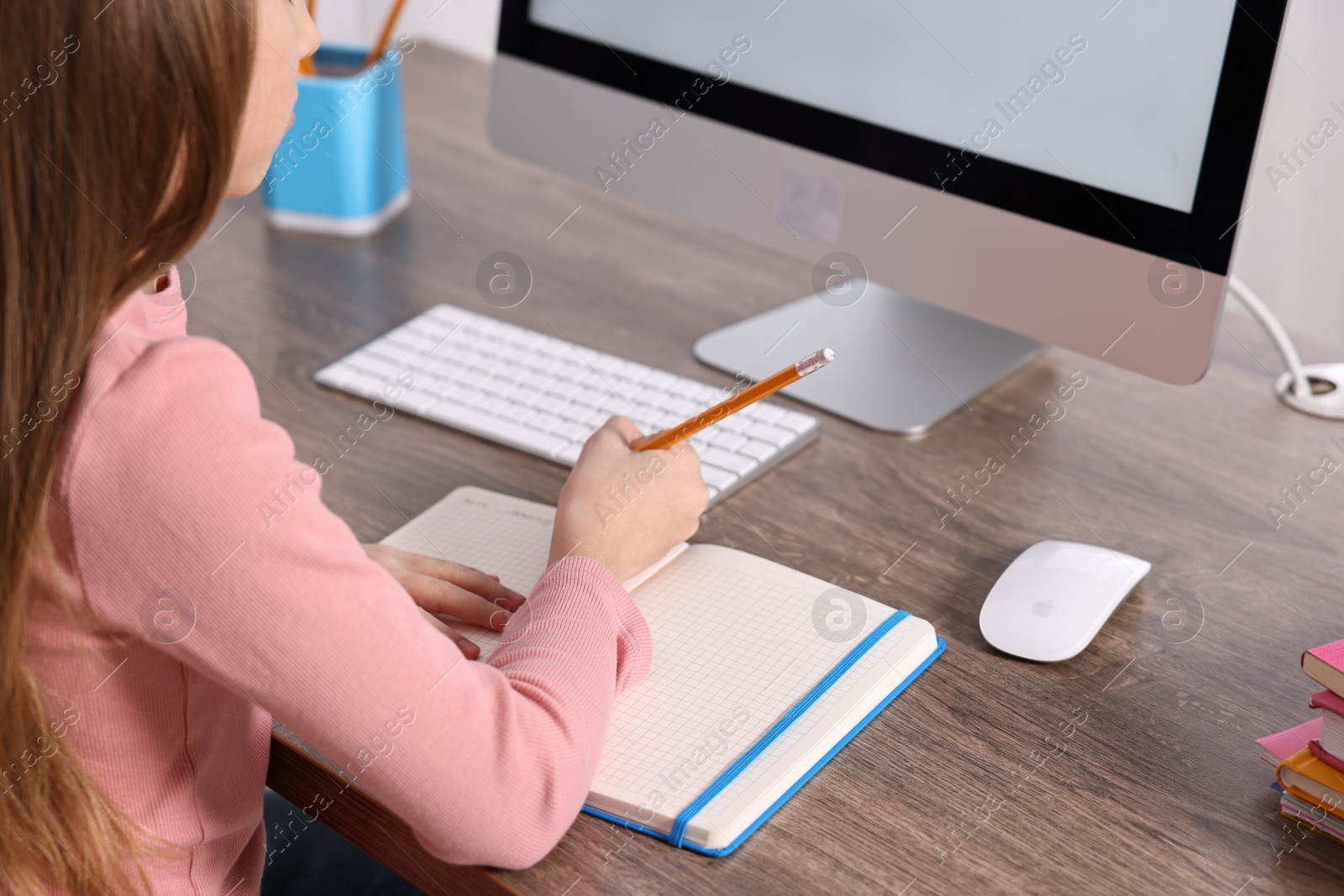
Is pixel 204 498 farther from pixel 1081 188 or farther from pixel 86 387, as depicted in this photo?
pixel 1081 188

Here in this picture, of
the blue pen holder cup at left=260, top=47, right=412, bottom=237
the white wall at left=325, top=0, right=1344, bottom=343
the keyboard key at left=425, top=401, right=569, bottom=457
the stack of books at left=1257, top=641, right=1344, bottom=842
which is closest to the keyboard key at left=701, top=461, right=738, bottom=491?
the keyboard key at left=425, top=401, right=569, bottom=457

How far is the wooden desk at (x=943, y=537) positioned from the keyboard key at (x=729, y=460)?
0.6 inches

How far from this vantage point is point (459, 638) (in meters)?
0.71

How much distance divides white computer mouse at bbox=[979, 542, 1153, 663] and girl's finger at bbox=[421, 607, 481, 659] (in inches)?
12.0

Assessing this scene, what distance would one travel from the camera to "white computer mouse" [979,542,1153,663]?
71cm

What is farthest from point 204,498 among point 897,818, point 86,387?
point 897,818

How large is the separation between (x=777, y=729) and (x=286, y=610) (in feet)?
0.86

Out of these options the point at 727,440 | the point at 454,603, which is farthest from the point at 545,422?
the point at 454,603

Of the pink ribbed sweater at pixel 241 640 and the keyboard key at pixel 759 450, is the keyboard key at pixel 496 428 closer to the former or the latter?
the keyboard key at pixel 759 450

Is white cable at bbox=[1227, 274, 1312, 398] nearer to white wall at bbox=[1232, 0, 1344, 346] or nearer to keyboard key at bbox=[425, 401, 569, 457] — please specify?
keyboard key at bbox=[425, 401, 569, 457]

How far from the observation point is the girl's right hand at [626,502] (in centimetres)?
73

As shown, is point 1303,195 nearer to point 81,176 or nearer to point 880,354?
point 880,354

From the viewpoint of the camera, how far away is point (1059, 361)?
1.07 meters

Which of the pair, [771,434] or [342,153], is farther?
[342,153]
